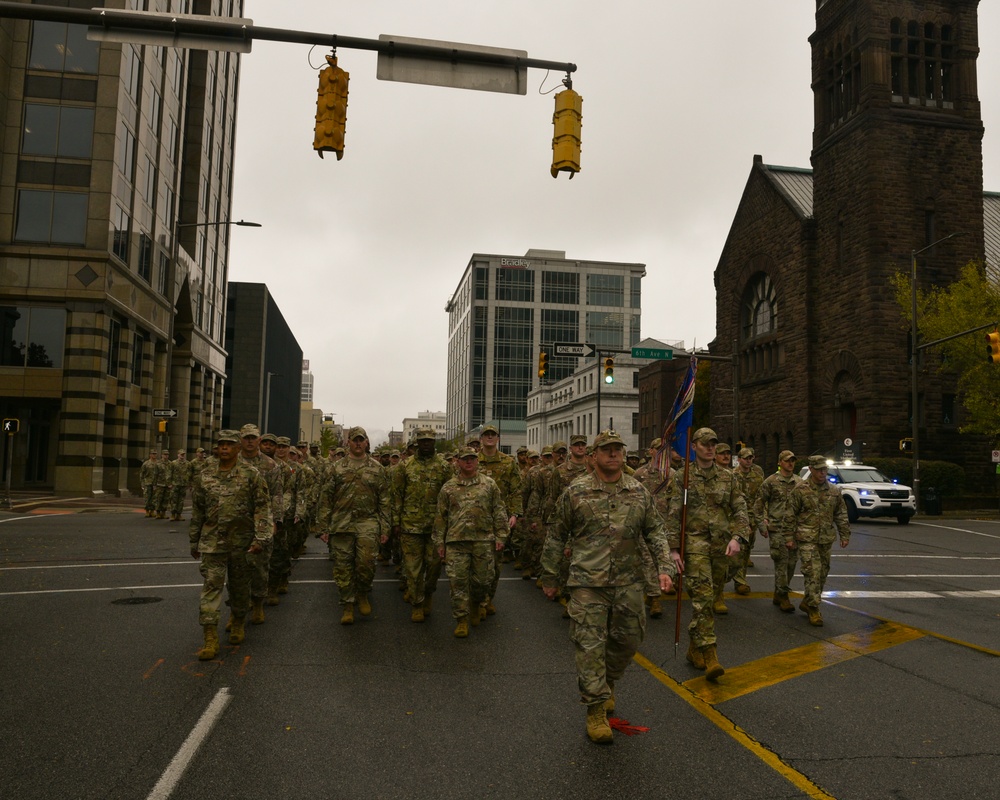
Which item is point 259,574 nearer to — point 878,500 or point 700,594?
point 700,594

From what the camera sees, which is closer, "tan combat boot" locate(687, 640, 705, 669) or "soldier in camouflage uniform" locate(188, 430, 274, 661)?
"tan combat boot" locate(687, 640, 705, 669)

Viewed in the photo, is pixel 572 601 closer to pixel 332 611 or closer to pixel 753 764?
pixel 753 764

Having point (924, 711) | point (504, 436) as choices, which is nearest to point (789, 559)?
point (924, 711)

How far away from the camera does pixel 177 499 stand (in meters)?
22.8

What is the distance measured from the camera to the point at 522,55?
31.6ft

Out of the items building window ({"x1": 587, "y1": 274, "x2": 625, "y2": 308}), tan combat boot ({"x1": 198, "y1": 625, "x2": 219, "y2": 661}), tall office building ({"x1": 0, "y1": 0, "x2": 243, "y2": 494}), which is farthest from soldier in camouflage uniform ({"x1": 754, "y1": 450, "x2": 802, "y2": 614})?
building window ({"x1": 587, "y1": 274, "x2": 625, "y2": 308})

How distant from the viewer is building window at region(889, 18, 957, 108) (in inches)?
1629

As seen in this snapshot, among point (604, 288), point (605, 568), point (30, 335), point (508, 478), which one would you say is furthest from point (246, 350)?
point (605, 568)

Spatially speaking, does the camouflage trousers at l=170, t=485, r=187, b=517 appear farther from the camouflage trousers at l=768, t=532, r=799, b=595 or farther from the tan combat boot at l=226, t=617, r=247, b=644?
the camouflage trousers at l=768, t=532, r=799, b=595

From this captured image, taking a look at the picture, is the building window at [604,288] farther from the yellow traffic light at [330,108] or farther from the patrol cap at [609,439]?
the patrol cap at [609,439]

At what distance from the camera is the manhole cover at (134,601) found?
9.80 m

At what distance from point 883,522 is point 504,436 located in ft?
334

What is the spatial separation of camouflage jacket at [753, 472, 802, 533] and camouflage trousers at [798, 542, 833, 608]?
25.7 inches

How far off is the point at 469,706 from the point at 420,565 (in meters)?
3.77
